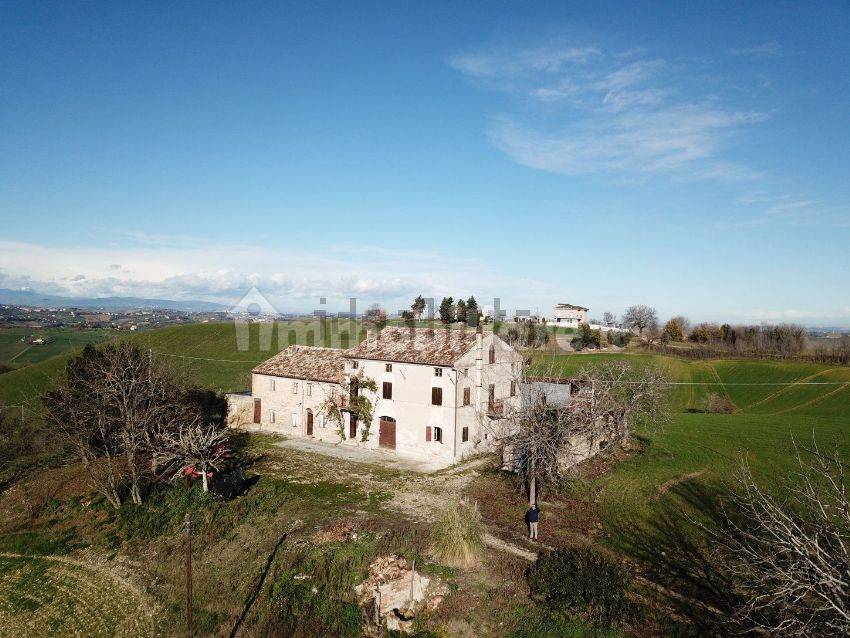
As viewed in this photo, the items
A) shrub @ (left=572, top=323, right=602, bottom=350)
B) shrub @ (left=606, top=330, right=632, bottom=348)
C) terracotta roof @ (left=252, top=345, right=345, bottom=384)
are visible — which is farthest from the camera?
shrub @ (left=606, top=330, right=632, bottom=348)

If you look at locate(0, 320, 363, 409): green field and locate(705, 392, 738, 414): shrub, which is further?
locate(705, 392, 738, 414): shrub

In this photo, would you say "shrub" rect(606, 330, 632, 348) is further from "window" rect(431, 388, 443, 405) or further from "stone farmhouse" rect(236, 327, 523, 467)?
"window" rect(431, 388, 443, 405)

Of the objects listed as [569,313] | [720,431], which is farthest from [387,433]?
[569,313]

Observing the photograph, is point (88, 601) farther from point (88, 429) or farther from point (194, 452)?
point (88, 429)

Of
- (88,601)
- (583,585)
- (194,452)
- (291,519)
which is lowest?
(88,601)

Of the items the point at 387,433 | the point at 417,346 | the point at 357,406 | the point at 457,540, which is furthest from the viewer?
the point at 357,406

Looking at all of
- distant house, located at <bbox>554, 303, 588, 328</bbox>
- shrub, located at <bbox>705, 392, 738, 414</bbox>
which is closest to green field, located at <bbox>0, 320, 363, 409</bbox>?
shrub, located at <bbox>705, 392, 738, 414</bbox>
